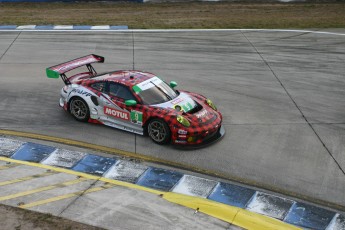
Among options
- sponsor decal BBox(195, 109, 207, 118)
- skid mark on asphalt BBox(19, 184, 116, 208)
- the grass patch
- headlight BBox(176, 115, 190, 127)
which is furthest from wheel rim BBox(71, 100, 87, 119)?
the grass patch

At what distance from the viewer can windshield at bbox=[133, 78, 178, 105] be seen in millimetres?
12414

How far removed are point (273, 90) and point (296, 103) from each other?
1.23 meters

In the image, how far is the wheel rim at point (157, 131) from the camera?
12.0m

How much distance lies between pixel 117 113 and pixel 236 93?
4628 millimetres

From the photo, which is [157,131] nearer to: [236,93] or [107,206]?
[107,206]

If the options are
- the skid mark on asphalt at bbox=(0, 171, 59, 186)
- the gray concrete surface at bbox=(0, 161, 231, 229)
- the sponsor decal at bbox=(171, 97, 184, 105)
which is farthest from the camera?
the sponsor decal at bbox=(171, 97, 184, 105)

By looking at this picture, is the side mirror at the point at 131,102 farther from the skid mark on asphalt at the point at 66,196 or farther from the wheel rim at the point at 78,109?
the skid mark on asphalt at the point at 66,196

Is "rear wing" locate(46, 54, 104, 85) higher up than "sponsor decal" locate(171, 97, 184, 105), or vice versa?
"rear wing" locate(46, 54, 104, 85)

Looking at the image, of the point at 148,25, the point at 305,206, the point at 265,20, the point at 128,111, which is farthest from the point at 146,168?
the point at 265,20

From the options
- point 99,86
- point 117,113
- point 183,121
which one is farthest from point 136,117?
point 99,86

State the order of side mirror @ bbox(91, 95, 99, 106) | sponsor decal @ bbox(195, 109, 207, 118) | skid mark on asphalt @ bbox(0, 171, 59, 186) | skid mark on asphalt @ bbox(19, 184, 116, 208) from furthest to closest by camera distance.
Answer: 1. side mirror @ bbox(91, 95, 99, 106)
2. sponsor decal @ bbox(195, 109, 207, 118)
3. skid mark on asphalt @ bbox(0, 171, 59, 186)
4. skid mark on asphalt @ bbox(19, 184, 116, 208)

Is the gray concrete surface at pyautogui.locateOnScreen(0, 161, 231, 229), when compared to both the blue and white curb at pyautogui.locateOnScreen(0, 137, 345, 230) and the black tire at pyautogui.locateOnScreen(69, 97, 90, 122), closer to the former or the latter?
the blue and white curb at pyautogui.locateOnScreen(0, 137, 345, 230)

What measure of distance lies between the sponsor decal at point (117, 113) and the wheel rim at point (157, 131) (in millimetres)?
718

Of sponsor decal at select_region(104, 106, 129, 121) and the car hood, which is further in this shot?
sponsor decal at select_region(104, 106, 129, 121)
